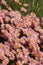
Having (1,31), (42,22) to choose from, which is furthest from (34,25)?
(1,31)

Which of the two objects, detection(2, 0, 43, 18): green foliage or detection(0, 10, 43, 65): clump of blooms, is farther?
detection(2, 0, 43, 18): green foliage

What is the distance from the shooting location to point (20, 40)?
196 inches

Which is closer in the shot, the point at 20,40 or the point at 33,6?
the point at 20,40

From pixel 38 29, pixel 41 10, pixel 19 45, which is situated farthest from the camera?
pixel 41 10

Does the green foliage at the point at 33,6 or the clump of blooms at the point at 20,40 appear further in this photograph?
the green foliage at the point at 33,6

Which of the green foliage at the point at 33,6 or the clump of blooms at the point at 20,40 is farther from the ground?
the green foliage at the point at 33,6

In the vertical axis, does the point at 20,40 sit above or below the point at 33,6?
below

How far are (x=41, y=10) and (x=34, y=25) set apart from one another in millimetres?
946

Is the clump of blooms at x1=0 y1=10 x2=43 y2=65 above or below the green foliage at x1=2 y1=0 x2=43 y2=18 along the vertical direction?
below

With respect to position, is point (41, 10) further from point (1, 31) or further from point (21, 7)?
point (1, 31)

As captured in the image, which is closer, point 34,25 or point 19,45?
point 19,45

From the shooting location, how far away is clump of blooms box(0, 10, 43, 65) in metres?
4.68

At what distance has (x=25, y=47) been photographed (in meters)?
5.02

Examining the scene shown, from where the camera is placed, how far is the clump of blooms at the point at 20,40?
468cm
